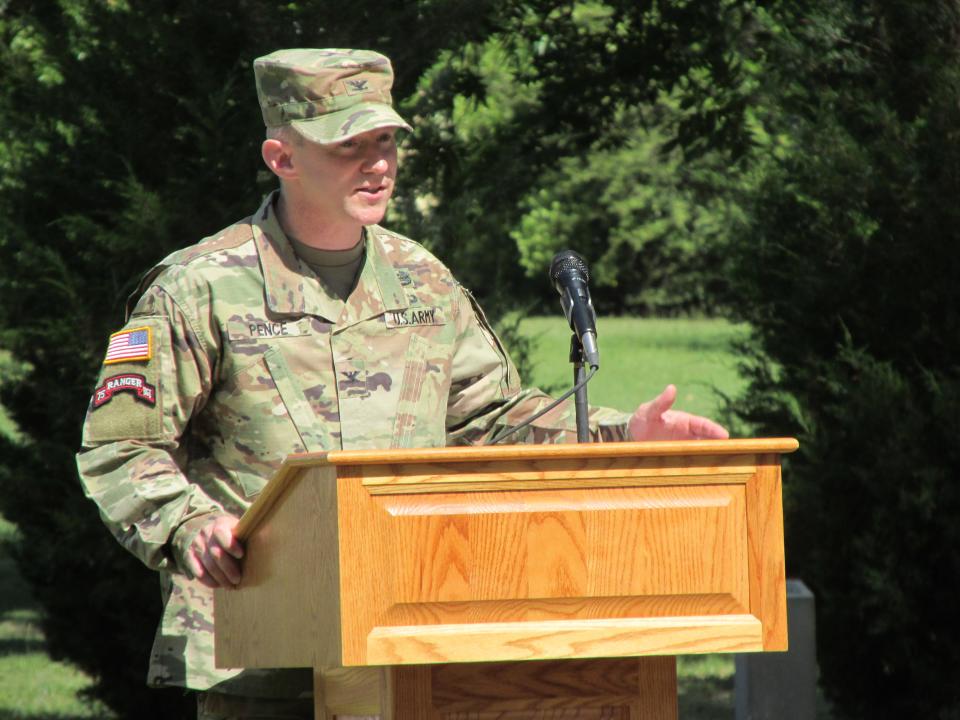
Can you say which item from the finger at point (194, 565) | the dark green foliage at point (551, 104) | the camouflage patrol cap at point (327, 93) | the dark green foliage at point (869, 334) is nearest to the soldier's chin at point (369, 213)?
the camouflage patrol cap at point (327, 93)

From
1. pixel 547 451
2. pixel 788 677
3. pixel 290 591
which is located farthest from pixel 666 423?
pixel 788 677

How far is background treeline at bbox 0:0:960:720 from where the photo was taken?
6516 mm

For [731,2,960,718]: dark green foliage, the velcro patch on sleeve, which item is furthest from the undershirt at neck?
[731,2,960,718]: dark green foliage

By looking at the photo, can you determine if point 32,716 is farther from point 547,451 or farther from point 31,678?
point 547,451

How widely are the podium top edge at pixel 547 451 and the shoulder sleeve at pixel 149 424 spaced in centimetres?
72

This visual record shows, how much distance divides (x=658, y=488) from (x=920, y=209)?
15.9 ft

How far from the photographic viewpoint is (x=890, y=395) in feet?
22.2

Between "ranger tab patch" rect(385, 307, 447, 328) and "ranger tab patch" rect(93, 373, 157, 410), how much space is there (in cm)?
54

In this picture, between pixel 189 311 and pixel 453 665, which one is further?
pixel 189 311

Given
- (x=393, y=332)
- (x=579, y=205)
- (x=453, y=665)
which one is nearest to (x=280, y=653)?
(x=453, y=665)

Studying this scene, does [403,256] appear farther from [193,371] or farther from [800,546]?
[800,546]

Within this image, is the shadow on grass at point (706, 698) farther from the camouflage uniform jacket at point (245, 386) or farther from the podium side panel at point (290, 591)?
the podium side panel at point (290, 591)

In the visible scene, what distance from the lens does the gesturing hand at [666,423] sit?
9.42ft

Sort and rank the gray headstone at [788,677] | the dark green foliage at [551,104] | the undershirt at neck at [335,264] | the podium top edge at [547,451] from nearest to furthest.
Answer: the podium top edge at [547,451], the undershirt at neck at [335,264], the gray headstone at [788,677], the dark green foliage at [551,104]
